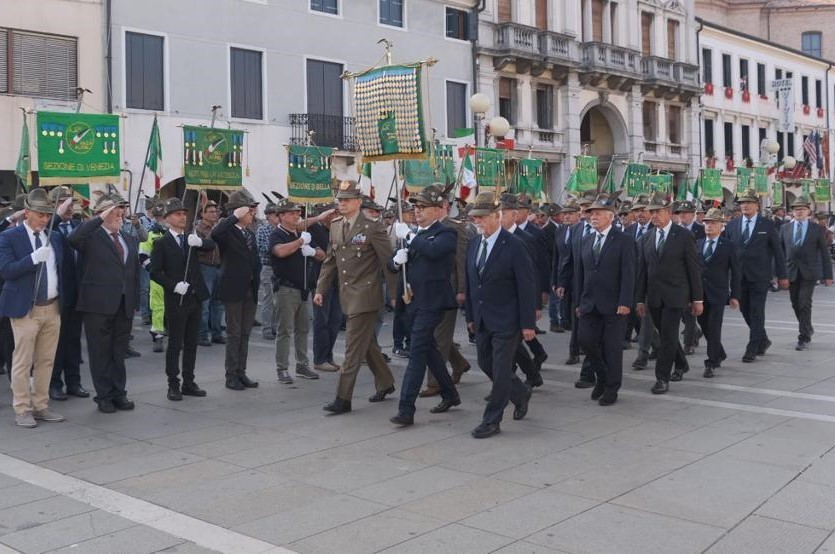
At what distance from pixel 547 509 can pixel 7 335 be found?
6.47 meters

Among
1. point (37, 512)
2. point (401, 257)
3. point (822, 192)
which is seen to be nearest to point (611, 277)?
point (401, 257)

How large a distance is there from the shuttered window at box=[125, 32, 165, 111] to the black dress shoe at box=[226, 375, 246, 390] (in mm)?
13942

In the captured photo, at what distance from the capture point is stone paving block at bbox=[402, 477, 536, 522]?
18.1 feet

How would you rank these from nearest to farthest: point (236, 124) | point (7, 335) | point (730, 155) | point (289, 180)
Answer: point (7, 335) < point (289, 180) < point (236, 124) < point (730, 155)

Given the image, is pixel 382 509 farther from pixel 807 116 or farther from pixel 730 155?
pixel 807 116

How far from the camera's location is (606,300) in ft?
28.5

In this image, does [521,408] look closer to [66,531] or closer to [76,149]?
[66,531]

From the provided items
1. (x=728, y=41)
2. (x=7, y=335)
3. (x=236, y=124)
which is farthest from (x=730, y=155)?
Result: (x=7, y=335)

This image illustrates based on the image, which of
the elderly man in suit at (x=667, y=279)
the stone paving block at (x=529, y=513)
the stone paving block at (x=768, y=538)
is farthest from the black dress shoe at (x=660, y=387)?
the stone paving block at (x=768, y=538)

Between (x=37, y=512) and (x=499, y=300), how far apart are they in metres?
3.68

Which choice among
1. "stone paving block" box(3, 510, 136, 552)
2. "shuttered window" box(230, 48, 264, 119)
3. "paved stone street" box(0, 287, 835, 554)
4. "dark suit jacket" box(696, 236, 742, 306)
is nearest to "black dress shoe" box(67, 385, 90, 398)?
"paved stone street" box(0, 287, 835, 554)

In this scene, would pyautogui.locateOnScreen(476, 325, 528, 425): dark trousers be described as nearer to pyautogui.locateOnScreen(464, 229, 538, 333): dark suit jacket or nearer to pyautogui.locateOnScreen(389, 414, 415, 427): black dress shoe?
pyautogui.locateOnScreen(464, 229, 538, 333): dark suit jacket

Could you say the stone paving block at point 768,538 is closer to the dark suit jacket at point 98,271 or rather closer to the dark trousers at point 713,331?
the dark trousers at point 713,331

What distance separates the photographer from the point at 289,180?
17156mm
